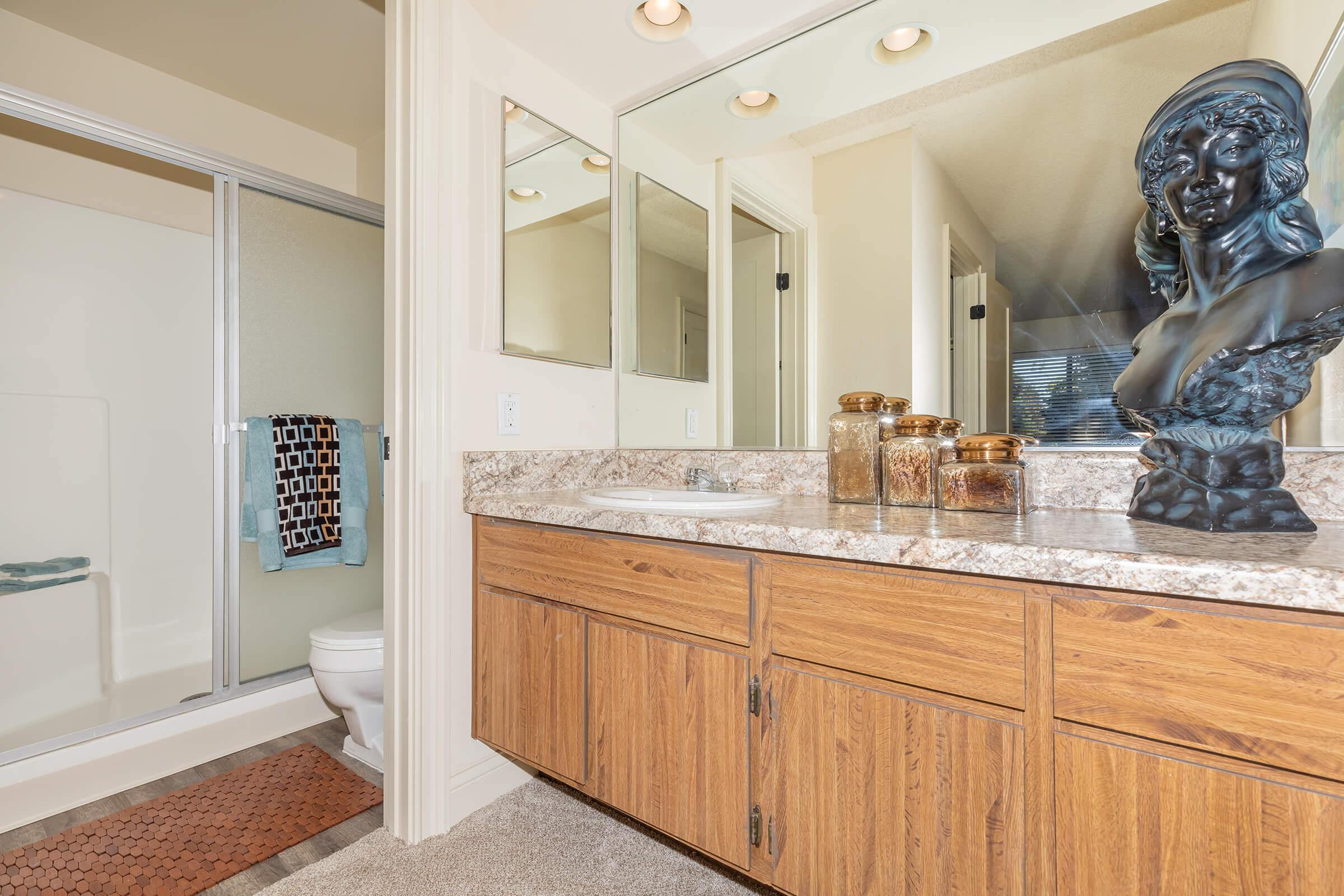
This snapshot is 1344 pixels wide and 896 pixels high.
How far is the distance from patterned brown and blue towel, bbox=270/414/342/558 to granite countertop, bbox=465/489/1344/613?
5.02ft

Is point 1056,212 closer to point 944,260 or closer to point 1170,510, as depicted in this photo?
point 944,260

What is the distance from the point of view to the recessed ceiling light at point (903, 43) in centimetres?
145

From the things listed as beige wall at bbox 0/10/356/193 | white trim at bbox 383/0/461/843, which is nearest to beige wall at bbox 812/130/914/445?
white trim at bbox 383/0/461/843

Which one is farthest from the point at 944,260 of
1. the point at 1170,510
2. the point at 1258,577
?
the point at 1258,577

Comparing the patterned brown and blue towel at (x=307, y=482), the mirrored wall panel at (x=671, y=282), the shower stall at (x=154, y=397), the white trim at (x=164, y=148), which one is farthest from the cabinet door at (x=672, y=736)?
the white trim at (x=164, y=148)

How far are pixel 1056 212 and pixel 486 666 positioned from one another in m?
1.72

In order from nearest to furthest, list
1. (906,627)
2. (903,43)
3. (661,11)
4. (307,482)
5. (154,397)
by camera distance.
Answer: (906,627)
(903,43)
(661,11)
(307,482)
(154,397)

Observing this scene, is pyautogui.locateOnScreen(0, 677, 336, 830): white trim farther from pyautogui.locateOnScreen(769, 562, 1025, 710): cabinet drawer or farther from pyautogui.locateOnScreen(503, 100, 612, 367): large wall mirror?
pyautogui.locateOnScreen(769, 562, 1025, 710): cabinet drawer

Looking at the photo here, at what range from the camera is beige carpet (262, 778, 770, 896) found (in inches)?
51.4

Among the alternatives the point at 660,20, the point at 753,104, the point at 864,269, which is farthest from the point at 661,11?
the point at 864,269

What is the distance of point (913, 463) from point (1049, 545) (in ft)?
1.66

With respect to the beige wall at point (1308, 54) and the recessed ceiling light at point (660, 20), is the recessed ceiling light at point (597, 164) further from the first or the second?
the beige wall at point (1308, 54)

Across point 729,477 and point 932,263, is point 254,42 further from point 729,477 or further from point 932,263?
point 932,263

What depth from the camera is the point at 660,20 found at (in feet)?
5.42
